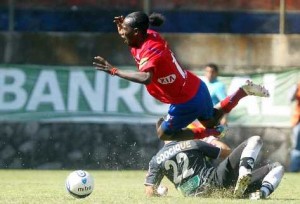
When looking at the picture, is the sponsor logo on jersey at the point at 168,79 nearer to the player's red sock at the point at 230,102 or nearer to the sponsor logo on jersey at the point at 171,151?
the sponsor logo on jersey at the point at 171,151

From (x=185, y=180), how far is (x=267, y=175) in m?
0.90

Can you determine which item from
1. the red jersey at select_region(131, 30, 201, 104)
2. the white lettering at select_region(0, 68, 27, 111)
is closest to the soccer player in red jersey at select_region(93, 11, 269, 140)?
the red jersey at select_region(131, 30, 201, 104)

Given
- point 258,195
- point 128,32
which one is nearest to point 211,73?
point 128,32

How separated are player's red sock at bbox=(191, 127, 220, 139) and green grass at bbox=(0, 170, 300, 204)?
79 cm

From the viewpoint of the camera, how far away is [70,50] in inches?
795

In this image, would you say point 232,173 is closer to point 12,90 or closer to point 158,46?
point 158,46

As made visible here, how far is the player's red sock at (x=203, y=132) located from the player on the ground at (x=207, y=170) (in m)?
1.74

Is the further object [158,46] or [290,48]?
[290,48]

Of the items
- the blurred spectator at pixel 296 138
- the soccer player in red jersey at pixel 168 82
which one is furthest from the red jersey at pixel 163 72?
the blurred spectator at pixel 296 138

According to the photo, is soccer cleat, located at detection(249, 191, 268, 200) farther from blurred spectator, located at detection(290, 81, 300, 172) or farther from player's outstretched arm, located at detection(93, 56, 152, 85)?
blurred spectator, located at detection(290, 81, 300, 172)

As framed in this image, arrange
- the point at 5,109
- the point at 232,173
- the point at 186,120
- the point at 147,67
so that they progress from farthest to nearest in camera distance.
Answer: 1. the point at 5,109
2. the point at 186,120
3. the point at 147,67
4. the point at 232,173

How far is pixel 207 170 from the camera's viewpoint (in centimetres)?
1112

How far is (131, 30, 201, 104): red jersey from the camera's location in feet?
39.1

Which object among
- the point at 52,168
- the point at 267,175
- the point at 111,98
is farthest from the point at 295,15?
the point at 267,175
